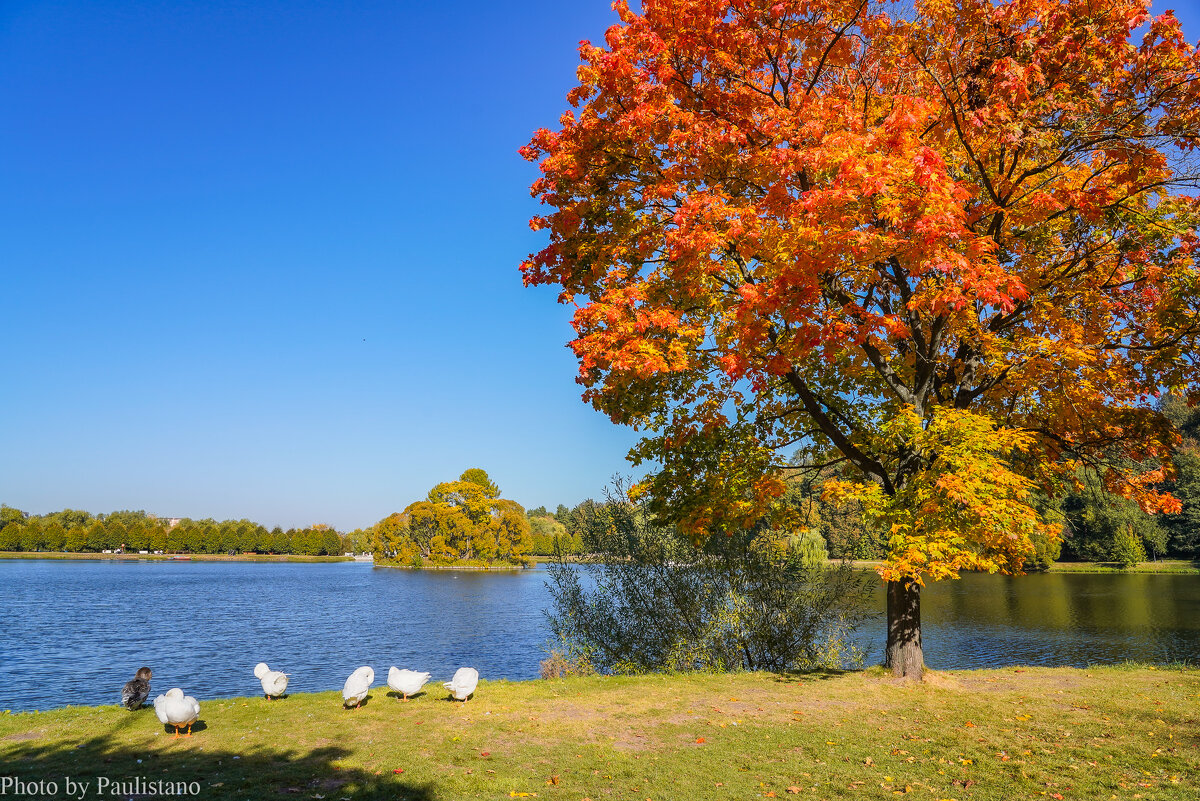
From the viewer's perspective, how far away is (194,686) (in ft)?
62.4

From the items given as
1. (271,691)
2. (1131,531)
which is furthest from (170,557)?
(1131,531)

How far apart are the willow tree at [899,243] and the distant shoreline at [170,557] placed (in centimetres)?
12004

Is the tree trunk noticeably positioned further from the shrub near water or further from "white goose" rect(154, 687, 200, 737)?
"white goose" rect(154, 687, 200, 737)

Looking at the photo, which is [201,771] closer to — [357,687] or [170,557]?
[357,687]

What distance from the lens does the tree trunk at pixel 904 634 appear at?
38.8 feet

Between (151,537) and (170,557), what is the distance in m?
4.29

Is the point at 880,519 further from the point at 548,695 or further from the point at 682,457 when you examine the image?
the point at 548,695

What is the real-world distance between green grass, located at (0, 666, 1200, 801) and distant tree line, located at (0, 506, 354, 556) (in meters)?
117

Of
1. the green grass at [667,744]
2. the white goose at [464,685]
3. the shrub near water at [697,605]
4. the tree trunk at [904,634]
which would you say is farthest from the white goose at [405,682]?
the tree trunk at [904,634]

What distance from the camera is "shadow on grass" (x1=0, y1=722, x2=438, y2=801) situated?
6.29 meters

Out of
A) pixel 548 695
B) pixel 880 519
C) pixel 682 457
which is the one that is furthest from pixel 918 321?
pixel 548 695

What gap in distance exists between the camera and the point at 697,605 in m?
16.0

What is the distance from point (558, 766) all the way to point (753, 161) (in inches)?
342

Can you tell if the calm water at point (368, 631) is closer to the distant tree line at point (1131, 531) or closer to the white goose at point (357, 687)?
the white goose at point (357, 687)
